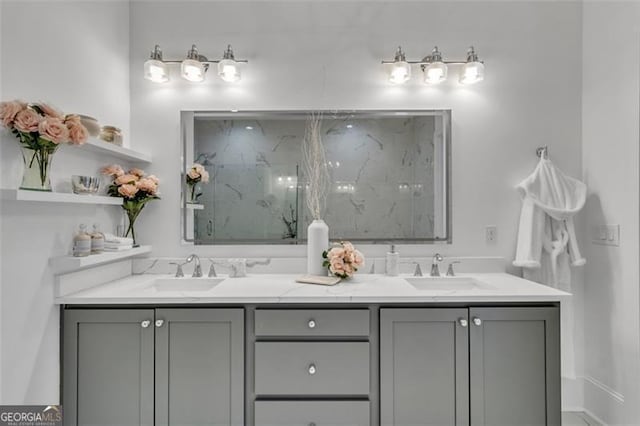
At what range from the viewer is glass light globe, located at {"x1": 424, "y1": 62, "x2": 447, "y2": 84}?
210 cm

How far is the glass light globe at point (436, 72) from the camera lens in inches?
82.8

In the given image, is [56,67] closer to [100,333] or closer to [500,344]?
[100,333]

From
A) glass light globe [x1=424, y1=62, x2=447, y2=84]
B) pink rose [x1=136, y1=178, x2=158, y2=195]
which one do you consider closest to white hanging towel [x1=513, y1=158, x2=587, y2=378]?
glass light globe [x1=424, y1=62, x2=447, y2=84]

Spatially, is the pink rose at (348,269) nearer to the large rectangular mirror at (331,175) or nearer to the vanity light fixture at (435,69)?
the large rectangular mirror at (331,175)

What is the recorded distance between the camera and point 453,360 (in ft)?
5.18

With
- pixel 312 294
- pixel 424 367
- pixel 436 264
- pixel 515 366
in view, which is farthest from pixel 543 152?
pixel 312 294

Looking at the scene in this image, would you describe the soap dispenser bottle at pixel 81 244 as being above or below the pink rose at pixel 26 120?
below

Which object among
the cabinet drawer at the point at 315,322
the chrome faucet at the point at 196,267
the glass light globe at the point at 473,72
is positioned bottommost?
the cabinet drawer at the point at 315,322

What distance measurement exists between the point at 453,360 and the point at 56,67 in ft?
7.63

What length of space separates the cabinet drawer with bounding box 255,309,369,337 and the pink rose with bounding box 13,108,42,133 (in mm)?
1175

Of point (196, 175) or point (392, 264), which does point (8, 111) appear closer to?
point (196, 175)

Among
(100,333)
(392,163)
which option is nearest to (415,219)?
(392,163)

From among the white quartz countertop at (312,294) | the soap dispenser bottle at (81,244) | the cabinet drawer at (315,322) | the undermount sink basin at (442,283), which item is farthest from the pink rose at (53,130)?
Result: the undermount sink basin at (442,283)

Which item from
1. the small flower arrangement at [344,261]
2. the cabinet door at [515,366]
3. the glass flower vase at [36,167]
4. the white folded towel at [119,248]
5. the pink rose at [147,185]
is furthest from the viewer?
the pink rose at [147,185]
